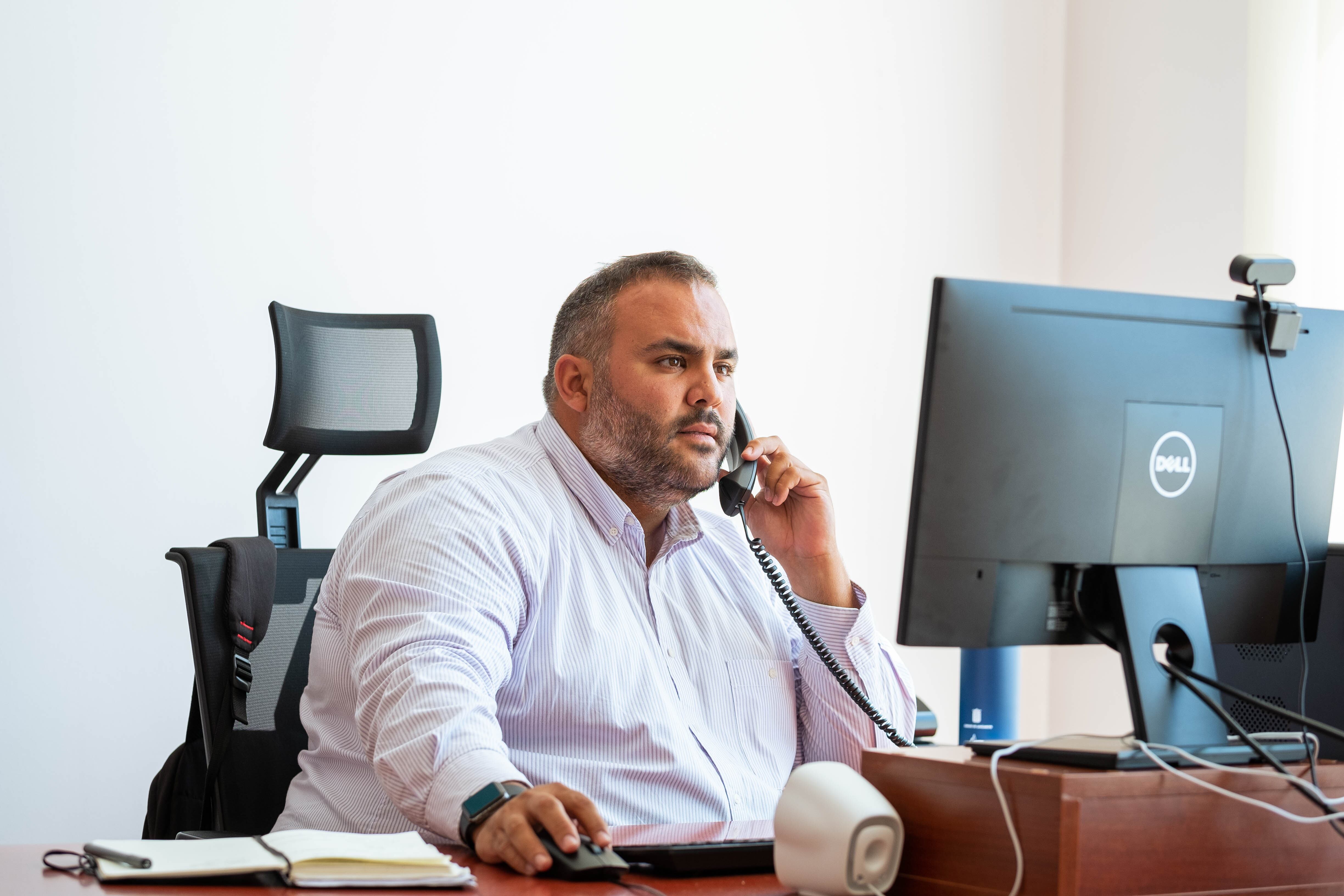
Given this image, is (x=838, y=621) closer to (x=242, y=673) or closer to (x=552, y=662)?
(x=552, y=662)

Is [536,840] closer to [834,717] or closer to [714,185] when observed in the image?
[834,717]

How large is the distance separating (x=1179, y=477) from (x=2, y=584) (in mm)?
2371

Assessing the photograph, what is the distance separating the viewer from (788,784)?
3.18 ft

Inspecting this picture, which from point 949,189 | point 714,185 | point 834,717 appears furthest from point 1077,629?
point 949,189

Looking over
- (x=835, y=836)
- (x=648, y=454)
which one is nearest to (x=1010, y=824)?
(x=835, y=836)

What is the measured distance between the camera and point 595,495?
1716 millimetres

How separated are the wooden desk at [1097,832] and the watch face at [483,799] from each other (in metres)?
0.31

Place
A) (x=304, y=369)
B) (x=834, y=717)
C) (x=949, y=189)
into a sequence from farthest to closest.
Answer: (x=949, y=189), (x=304, y=369), (x=834, y=717)

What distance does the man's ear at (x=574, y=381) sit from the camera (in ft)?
6.13

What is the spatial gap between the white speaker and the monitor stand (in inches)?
4.7

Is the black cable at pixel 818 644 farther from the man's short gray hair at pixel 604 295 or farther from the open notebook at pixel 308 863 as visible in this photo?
the open notebook at pixel 308 863

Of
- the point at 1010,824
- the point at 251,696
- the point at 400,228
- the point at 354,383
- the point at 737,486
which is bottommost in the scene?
the point at 251,696

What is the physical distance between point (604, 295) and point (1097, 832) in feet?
3.82

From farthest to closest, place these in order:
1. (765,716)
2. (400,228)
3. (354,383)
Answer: (400,228) → (354,383) → (765,716)
